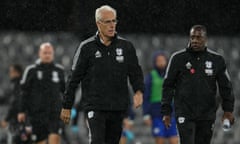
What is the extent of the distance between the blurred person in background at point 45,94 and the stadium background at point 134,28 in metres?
7.61

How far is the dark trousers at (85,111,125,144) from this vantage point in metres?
13.0

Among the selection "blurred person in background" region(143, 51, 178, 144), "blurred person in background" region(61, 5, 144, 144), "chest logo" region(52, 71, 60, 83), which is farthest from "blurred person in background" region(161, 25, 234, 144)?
"blurred person in background" region(143, 51, 178, 144)

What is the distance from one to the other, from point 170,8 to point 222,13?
1799 mm

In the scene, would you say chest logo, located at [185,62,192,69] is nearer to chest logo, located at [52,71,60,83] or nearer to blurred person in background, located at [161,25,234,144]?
blurred person in background, located at [161,25,234,144]

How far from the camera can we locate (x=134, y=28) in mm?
28375

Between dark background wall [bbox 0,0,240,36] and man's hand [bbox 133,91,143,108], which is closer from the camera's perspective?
man's hand [bbox 133,91,143,108]

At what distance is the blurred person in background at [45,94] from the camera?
700 inches

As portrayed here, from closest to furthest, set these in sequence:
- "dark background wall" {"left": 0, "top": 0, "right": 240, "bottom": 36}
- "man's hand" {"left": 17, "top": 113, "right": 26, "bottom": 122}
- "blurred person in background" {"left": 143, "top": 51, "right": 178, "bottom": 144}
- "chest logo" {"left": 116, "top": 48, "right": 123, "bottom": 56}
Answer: "chest logo" {"left": 116, "top": 48, "right": 123, "bottom": 56} < "man's hand" {"left": 17, "top": 113, "right": 26, "bottom": 122} < "blurred person in background" {"left": 143, "top": 51, "right": 178, "bottom": 144} < "dark background wall" {"left": 0, "top": 0, "right": 240, "bottom": 36}

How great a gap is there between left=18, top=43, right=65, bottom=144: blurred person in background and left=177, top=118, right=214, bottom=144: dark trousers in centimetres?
442

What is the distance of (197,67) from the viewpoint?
13797 millimetres

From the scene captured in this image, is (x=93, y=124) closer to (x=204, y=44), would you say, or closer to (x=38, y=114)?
(x=204, y=44)

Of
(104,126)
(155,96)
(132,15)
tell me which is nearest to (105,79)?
(104,126)

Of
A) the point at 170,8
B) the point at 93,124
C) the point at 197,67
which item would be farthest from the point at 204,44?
the point at 170,8

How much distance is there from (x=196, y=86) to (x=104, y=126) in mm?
1498
